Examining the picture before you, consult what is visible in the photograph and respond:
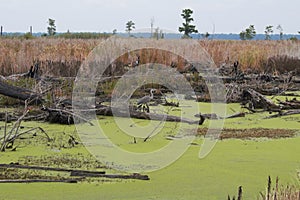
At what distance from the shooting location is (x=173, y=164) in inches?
146

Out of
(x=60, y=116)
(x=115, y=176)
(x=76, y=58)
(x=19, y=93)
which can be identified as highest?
(x=76, y=58)

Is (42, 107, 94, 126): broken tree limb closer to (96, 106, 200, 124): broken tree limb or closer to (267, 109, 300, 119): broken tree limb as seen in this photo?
(96, 106, 200, 124): broken tree limb

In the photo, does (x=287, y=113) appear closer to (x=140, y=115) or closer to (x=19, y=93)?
(x=140, y=115)

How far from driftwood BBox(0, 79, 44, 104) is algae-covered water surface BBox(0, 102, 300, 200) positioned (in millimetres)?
378

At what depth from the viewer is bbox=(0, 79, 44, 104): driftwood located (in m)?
5.26

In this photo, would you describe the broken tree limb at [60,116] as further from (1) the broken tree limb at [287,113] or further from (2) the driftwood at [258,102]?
(2) the driftwood at [258,102]

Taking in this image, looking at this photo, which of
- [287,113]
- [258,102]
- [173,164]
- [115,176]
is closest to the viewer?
[115,176]

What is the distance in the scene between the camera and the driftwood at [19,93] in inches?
207

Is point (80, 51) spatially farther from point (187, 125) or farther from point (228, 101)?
point (187, 125)

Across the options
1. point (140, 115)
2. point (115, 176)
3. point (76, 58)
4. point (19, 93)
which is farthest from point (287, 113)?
point (76, 58)

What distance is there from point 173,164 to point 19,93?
2.18 meters

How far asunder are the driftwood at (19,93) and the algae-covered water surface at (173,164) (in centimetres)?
38

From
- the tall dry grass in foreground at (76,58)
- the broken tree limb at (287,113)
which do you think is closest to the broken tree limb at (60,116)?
the broken tree limb at (287,113)

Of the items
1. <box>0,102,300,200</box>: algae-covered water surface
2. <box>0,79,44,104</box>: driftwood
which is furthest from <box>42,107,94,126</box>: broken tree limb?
<box>0,79,44,104</box>: driftwood
